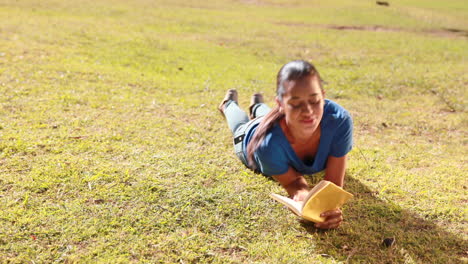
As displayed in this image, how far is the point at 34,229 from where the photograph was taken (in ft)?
9.29

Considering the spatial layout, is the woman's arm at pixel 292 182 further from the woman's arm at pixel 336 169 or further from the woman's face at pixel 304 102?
the woman's face at pixel 304 102

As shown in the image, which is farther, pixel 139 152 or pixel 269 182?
pixel 139 152

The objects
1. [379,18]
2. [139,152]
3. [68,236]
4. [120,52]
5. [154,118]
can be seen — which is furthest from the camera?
[379,18]

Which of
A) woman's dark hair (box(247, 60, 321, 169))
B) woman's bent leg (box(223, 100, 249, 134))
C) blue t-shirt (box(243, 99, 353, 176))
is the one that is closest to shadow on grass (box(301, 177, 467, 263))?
blue t-shirt (box(243, 99, 353, 176))

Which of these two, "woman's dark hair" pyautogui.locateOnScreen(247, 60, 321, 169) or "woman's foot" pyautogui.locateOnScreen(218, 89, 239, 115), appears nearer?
"woman's dark hair" pyautogui.locateOnScreen(247, 60, 321, 169)

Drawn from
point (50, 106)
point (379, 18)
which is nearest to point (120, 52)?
point (50, 106)

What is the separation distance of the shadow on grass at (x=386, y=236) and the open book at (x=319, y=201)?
240 mm

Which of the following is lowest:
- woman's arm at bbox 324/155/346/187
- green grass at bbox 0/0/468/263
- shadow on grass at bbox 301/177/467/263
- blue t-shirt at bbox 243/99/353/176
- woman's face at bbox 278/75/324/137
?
shadow on grass at bbox 301/177/467/263

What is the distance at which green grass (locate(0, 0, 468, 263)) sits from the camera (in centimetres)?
280

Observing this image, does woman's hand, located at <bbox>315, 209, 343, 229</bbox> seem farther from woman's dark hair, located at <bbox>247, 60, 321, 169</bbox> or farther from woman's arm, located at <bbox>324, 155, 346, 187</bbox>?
woman's dark hair, located at <bbox>247, 60, 321, 169</bbox>

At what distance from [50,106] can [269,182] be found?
3.26 metres

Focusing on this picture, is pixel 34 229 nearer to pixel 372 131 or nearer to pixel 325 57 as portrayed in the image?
pixel 372 131

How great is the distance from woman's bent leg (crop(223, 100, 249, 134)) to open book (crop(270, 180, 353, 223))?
5.71 feet

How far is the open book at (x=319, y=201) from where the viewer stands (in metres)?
2.54
